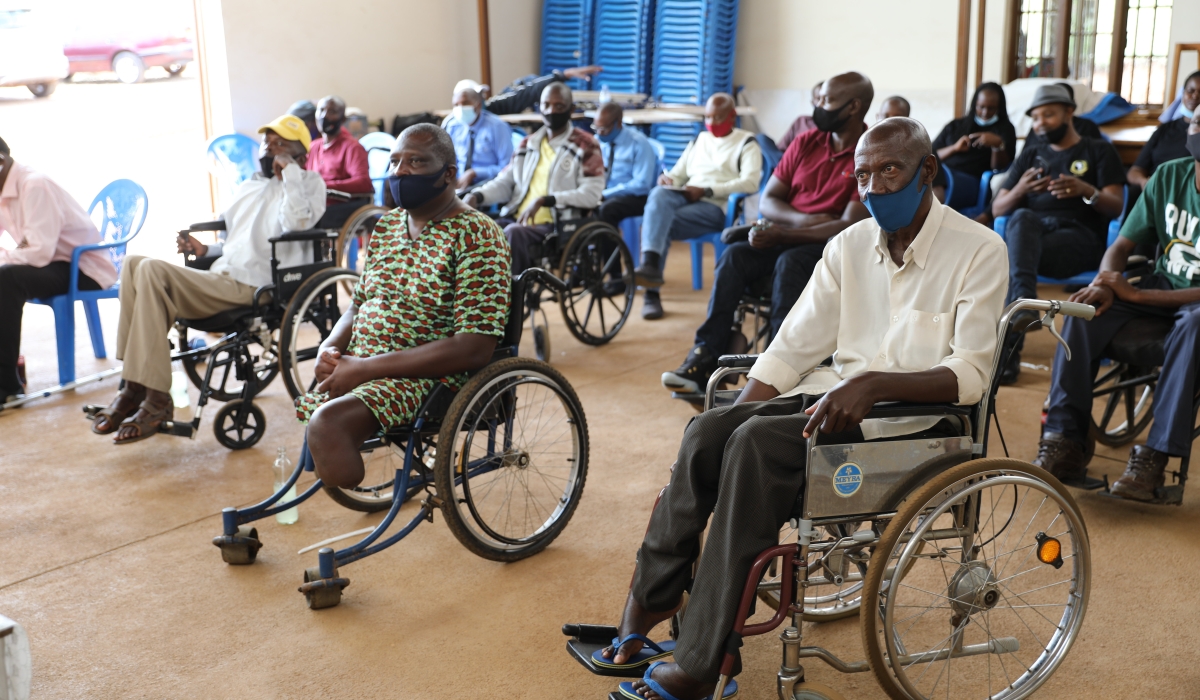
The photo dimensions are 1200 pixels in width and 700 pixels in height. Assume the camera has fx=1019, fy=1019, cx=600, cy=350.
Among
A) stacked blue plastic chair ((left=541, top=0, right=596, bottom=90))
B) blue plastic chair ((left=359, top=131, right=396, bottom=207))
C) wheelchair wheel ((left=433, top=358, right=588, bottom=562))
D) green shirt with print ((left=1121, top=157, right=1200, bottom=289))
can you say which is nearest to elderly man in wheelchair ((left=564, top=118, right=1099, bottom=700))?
wheelchair wheel ((left=433, top=358, right=588, bottom=562))

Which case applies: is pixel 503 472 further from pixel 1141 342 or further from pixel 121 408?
pixel 1141 342

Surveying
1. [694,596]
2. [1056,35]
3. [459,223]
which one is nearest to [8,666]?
[694,596]

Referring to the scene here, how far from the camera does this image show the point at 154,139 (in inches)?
344

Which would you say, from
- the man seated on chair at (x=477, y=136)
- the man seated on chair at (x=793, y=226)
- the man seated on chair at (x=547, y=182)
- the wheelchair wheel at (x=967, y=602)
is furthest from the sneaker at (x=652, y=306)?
the wheelchair wheel at (x=967, y=602)

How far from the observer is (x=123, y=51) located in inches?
311

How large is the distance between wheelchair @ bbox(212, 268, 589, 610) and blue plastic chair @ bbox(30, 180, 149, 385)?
78.8 inches

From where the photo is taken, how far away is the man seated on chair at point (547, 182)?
4891 millimetres

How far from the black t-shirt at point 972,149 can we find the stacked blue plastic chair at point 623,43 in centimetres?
320

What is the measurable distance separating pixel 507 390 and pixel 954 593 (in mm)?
1259

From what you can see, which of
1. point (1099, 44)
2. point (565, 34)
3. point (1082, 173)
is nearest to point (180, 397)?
point (1082, 173)

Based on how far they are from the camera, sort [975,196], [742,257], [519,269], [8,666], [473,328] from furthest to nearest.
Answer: [975,196] → [519,269] → [742,257] → [473,328] → [8,666]

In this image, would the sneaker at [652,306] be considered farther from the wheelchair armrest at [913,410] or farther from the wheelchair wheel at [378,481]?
the wheelchair armrest at [913,410]

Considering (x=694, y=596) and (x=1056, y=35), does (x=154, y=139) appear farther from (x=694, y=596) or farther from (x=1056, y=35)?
(x=694, y=596)

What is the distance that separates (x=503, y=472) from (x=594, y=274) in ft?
6.64
